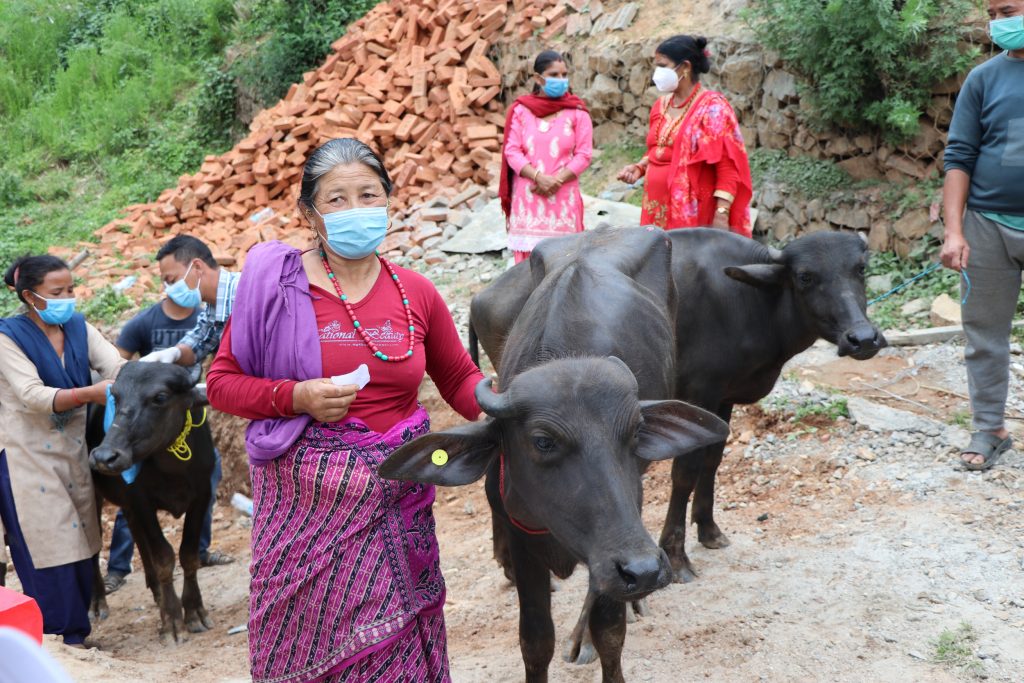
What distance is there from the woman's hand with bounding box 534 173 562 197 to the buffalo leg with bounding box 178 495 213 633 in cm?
314

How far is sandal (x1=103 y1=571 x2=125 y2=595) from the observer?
23.3 ft

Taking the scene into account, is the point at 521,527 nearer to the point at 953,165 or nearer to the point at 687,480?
the point at 687,480

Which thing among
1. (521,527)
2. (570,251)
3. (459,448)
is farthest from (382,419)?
(570,251)

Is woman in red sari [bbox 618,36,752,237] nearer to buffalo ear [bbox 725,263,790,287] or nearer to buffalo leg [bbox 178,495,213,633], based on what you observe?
buffalo ear [bbox 725,263,790,287]

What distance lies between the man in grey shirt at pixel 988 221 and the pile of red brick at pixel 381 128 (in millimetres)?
7248

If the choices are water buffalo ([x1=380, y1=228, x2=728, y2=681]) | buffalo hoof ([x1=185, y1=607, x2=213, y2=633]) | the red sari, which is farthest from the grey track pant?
buffalo hoof ([x1=185, y1=607, x2=213, y2=633])

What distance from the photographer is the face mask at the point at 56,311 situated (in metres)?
5.34

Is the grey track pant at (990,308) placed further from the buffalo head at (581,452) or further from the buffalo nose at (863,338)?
the buffalo head at (581,452)

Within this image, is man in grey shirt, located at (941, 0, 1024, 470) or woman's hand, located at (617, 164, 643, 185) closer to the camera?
man in grey shirt, located at (941, 0, 1024, 470)

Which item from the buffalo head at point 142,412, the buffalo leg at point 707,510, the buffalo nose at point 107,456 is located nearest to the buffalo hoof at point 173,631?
the buffalo head at point 142,412

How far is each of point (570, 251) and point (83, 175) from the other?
14.2 m

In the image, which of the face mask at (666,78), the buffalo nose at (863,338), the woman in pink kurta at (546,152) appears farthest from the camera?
the woman in pink kurta at (546,152)

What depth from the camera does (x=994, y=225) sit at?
17.5 ft

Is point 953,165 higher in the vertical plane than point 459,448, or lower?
higher
